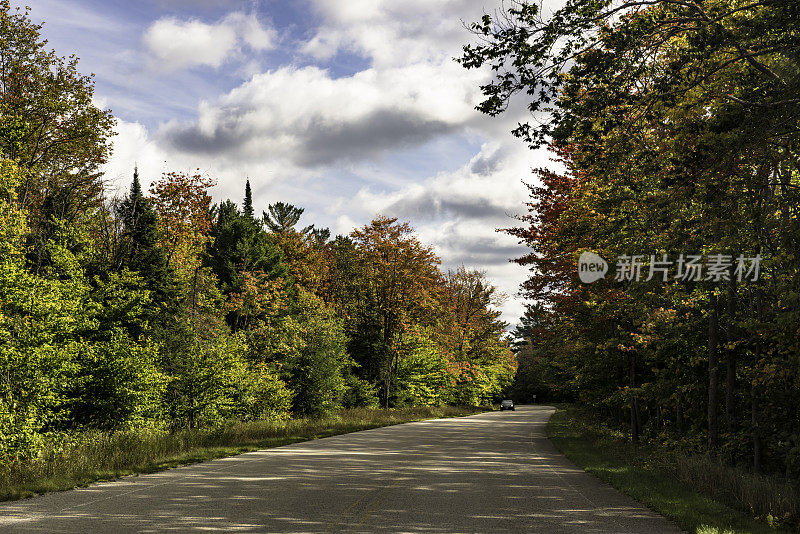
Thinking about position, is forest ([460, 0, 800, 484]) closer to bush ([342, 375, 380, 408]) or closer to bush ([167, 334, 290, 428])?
bush ([167, 334, 290, 428])

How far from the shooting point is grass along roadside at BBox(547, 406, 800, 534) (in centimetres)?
942

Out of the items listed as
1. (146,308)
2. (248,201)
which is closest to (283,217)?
(248,201)

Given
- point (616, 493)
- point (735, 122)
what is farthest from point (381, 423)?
point (735, 122)

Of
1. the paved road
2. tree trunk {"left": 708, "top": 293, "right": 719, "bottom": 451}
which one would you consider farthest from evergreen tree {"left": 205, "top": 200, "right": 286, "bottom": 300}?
tree trunk {"left": 708, "top": 293, "right": 719, "bottom": 451}

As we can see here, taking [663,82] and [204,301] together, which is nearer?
[663,82]

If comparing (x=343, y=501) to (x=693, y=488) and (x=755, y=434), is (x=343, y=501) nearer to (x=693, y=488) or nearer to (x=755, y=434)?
(x=693, y=488)

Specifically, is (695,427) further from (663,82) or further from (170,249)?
(170,249)

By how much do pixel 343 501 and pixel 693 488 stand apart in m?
7.08

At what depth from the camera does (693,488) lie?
490 inches

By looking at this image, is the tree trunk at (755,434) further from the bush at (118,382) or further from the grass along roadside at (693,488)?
the bush at (118,382)

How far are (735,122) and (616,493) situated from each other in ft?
24.1

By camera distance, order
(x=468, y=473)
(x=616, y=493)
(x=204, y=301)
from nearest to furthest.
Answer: (x=616, y=493) < (x=468, y=473) < (x=204, y=301)

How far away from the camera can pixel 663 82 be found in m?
9.20

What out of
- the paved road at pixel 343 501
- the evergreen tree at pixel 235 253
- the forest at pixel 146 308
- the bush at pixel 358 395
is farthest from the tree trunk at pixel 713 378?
the evergreen tree at pixel 235 253
